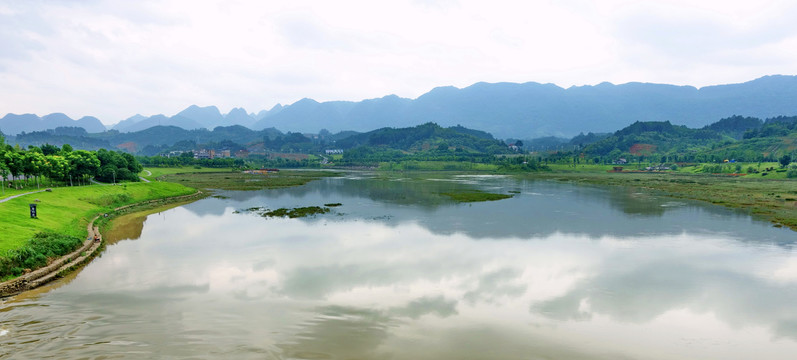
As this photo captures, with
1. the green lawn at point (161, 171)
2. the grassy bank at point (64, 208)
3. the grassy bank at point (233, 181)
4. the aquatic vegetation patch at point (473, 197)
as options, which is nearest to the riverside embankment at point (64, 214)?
the grassy bank at point (64, 208)

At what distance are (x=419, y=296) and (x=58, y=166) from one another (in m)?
63.0

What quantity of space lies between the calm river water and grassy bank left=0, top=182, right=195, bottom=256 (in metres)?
4.62

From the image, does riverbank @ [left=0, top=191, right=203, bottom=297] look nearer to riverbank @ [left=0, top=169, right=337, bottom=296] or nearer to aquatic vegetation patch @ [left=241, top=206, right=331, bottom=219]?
riverbank @ [left=0, top=169, right=337, bottom=296]

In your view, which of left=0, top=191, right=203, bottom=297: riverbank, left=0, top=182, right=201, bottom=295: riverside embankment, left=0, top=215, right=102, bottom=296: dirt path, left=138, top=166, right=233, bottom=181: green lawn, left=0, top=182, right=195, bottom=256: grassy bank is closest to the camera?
left=0, top=215, right=102, bottom=296: dirt path

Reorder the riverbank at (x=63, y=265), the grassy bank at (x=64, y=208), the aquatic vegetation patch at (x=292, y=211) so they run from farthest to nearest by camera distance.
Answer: the aquatic vegetation patch at (x=292, y=211) < the grassy bank at (x=64, y=208) < the riverbank at (x=63, y=265)

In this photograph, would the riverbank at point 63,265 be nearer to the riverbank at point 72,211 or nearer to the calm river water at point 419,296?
the riverbank at point 72,211

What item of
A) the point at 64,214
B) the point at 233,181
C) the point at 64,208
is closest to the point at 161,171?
the point at 233,181

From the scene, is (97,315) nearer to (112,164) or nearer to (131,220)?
(131,220)

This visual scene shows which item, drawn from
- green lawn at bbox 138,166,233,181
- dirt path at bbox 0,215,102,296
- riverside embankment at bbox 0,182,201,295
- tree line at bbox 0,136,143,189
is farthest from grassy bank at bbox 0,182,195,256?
green lawn at bbox 138,166,233,181

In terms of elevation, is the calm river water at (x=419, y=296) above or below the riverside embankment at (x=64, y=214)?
below

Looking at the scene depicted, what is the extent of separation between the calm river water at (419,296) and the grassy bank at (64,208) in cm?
462

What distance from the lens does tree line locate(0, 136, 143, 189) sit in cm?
5123

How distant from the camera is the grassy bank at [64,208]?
28.6 meters

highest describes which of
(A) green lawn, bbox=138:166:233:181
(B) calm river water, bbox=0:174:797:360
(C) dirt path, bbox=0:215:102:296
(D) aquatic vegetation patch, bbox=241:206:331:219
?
(A) green lawn, bbox=138:166:233:181
